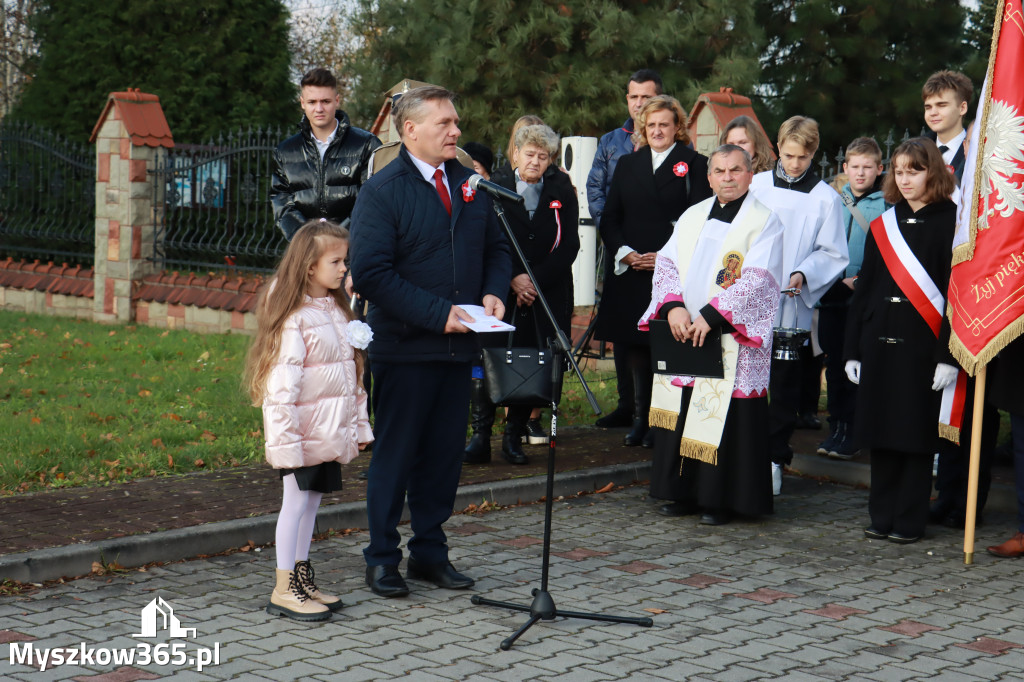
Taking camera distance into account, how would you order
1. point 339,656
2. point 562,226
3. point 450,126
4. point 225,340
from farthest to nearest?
point 225,340, point 562,226, point 450,126, point 339,656

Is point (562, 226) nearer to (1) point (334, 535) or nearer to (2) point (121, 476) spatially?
(1) point (334, 535)

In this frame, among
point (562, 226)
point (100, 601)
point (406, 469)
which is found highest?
point (562, 226)

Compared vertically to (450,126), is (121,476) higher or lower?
lower

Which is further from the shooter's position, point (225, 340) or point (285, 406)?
point (225, 340)

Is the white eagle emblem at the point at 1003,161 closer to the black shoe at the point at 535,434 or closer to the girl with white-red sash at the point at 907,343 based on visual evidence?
the girl with white-red sash at the point at 907,343

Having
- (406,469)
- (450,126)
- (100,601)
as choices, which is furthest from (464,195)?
(100,601)

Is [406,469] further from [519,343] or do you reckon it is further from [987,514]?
[987,514]

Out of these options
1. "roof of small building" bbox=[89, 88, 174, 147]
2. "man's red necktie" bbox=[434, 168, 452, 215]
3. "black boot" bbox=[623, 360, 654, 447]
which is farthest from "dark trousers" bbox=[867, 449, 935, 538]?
"roof of small building" bbox=[89, 88, 174, 147]

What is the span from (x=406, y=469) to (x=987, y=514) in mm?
3751

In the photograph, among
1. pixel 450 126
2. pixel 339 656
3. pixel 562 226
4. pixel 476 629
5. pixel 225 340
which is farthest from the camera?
pixel 225 340

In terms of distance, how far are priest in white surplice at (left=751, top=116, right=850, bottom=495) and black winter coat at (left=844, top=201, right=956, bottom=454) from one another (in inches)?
33.4

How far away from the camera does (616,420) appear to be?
8.98 metres

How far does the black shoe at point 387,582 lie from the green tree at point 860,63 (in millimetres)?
17272

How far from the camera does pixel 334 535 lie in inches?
245
